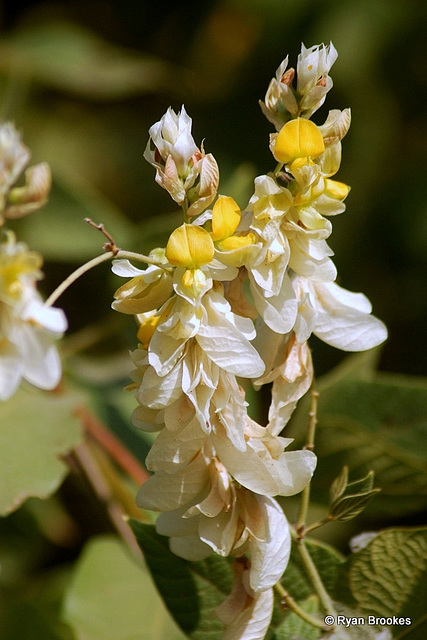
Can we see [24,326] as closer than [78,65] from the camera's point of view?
Yes

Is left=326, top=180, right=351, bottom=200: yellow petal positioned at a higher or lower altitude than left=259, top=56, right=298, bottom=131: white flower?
lower

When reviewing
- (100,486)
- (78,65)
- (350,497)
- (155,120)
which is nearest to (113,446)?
(100,486)

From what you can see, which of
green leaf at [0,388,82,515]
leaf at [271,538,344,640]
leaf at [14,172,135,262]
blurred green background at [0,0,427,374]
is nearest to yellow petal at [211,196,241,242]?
leaf at [271,538,344,640]

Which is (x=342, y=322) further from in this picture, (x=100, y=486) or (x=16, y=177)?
(x=100, y=486)

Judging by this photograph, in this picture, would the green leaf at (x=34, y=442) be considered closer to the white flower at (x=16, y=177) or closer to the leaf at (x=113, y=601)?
the leaf at (x=113, y=601)

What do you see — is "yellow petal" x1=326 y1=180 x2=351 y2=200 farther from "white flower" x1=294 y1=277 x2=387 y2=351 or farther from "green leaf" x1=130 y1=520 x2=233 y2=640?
"green leaf" x1=130 y1=520 x2=233 y2=640

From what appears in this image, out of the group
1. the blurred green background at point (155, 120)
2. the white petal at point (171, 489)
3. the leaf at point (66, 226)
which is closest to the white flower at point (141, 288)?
the white petal at point (171, 489)
